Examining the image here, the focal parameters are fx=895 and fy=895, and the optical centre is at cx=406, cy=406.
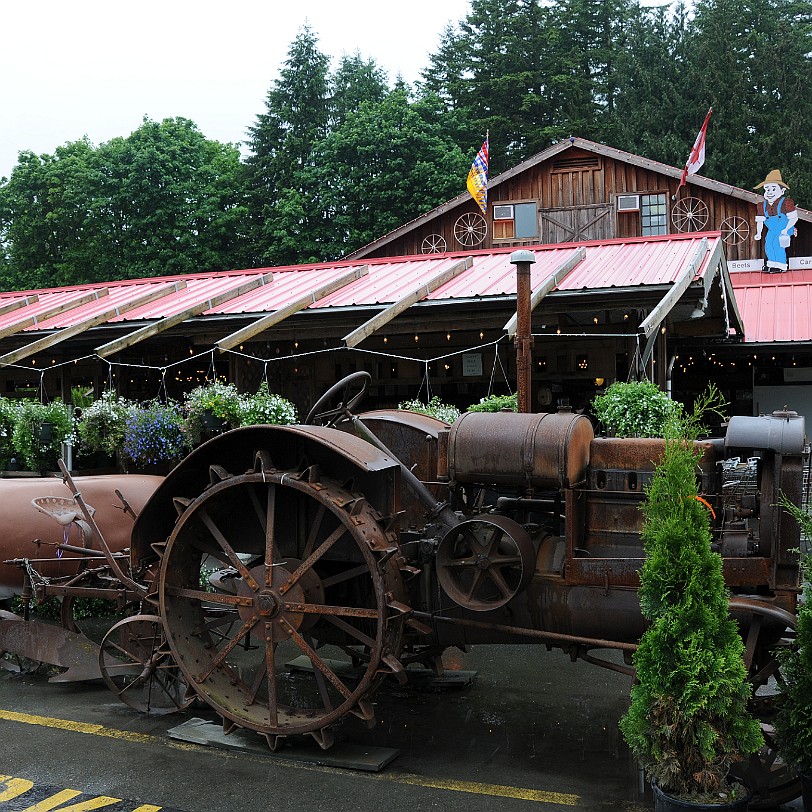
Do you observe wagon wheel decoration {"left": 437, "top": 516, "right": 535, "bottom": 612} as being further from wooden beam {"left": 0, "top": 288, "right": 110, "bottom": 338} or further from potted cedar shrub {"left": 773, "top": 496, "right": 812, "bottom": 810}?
wooden beam {"left": 0, "top": 288, "right": 110, "bottom": 338}

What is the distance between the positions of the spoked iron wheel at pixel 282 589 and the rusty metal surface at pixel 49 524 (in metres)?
1.74

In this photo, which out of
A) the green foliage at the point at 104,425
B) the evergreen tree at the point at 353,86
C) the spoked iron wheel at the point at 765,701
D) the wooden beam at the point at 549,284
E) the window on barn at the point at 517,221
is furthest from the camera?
the evergreen tree at the point at 353,86

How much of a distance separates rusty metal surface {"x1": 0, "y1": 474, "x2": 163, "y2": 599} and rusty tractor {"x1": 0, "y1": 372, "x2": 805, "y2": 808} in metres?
1.53

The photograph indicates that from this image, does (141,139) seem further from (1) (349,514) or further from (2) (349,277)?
(1) (349,514)

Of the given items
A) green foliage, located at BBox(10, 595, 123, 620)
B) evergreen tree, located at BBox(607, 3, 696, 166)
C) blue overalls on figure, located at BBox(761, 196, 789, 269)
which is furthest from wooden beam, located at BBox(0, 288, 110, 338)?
evergreen tree, located at BBox(607, 3, 696, 166)

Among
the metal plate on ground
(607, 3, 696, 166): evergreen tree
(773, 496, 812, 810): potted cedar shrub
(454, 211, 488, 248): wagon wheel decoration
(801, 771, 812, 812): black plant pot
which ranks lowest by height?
the metal plate on ground

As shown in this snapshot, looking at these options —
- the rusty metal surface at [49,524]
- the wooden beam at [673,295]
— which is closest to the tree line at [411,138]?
the wooden beam at [673,295]

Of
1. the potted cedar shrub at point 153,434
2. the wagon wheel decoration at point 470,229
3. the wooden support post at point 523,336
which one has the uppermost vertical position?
the wagon wheel decoration at point 470,229

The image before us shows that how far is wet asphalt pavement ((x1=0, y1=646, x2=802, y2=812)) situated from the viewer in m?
→ 4.35

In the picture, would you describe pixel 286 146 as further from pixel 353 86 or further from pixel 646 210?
pixel 646 210

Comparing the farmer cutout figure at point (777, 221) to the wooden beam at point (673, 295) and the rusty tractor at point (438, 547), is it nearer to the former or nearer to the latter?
the wooden beam at point (673, 295)

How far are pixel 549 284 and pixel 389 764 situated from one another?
5.89 meters

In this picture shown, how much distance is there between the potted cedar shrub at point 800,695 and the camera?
12.7 ft

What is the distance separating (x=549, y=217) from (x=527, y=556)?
1878cm
